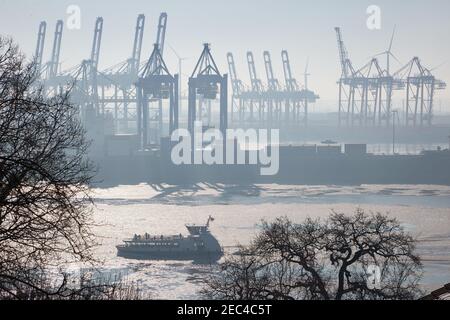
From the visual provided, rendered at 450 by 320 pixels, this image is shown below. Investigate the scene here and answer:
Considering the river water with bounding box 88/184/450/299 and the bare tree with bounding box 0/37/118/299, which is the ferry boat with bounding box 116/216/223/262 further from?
the bare tree with bounding box 0/37/118/299

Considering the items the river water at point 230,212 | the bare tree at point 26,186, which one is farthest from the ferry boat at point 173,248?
the bare tree at point 26,186

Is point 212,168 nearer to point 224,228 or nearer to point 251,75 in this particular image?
point 224,228

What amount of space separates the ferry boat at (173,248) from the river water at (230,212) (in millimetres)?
370

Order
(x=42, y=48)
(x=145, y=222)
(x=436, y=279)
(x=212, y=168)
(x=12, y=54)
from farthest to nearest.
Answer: (x=42, y=48) → (x=212, y=168) → (x=145, y=222) → (x=436, y=279) → (x=12, y=54)

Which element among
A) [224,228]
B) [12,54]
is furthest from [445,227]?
[12,54]

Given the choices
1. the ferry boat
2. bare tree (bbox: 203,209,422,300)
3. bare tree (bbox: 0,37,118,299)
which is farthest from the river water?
bare tree (bbox: 0,37,118,299)

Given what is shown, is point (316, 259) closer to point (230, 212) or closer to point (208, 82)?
point (230, 212)

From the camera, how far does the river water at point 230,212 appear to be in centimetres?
1427

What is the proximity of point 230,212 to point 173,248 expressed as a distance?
7154 mm

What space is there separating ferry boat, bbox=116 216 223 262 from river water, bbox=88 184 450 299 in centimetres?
37

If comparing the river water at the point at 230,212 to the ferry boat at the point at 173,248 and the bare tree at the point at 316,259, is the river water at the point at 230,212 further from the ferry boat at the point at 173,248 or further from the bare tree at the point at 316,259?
the bare tree at the point at 316,259
